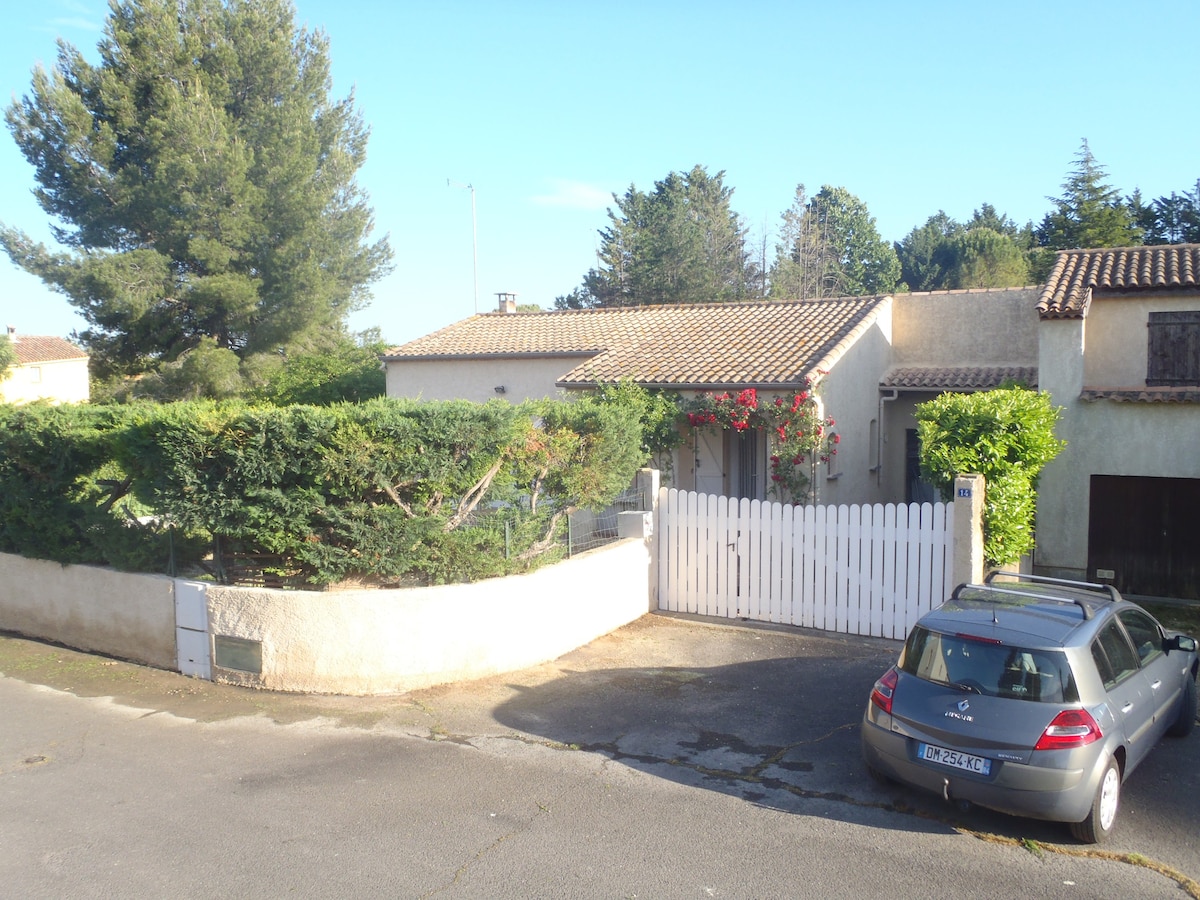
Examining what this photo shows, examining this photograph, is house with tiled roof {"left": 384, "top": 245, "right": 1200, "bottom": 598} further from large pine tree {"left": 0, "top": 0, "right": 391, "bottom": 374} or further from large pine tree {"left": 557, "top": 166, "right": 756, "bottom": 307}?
large pine tree {"left": 557, "top": 166, "right": 756, "bottom": 307}

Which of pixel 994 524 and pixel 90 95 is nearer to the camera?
pixel 994 524

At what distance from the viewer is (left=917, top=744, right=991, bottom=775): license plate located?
5477 millimetres

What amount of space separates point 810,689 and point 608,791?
295cm

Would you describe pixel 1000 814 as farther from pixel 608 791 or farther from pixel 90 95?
pixel 90 95

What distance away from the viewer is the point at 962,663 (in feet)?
19.4

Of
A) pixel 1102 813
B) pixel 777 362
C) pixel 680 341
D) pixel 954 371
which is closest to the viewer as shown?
pixel 1102 813

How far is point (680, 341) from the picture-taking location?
715 inches

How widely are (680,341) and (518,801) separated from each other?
13.1m

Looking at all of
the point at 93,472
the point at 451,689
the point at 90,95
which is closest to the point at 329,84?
the point at 90,95

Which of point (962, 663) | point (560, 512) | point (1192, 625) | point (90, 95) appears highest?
point (90, 95)

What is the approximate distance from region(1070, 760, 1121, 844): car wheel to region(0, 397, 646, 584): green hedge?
17.8ft

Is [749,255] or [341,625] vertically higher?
[749,255]

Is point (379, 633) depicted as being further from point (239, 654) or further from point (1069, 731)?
point (1069, 731)

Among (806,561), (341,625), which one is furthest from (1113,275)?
(341,625)
